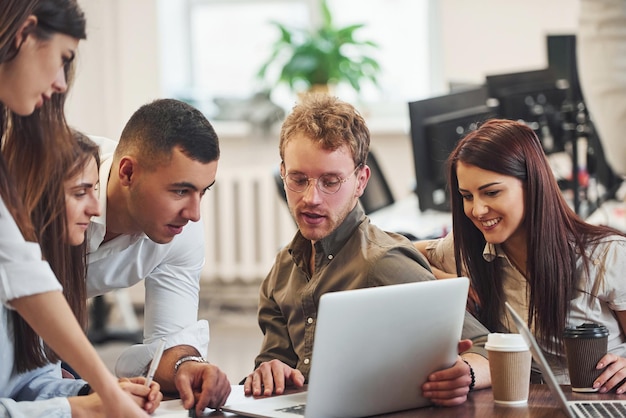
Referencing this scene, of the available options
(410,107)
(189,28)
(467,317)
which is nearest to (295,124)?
(467,317)

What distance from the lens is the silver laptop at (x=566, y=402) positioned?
1413 millimetres

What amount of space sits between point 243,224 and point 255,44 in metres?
1.11

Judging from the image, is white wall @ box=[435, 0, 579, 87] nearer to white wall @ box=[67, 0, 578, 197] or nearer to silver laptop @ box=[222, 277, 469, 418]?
white wall @ box=[67, 0, 578, 197]

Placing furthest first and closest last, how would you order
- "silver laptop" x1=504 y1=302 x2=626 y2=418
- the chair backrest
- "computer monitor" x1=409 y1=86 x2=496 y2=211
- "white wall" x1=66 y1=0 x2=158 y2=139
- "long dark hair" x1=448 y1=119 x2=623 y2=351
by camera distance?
"white wall" x1=66 y1=0 x2=158 y2=139 < the chair backrest < "computer monitor" x1=409 y1=86 x2=496 y2=211 < "long dark hair" x1=448 y1=119 x2=623 y2=351 < "silver laptop" x1=504 y1=302 x2=626 y2=418

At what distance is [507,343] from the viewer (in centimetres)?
158

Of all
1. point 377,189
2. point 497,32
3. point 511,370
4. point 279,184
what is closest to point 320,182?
point 511,370

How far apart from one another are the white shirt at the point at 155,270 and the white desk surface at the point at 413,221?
134cm

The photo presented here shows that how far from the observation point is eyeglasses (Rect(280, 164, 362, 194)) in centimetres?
186

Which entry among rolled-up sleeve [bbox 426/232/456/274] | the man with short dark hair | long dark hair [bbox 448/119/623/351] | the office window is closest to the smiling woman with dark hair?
long dark hair [bbox 448/119/623/351]

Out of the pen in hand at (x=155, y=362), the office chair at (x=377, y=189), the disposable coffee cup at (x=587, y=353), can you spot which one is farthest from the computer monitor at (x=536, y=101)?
the pen in hand at (x=155, y=362)

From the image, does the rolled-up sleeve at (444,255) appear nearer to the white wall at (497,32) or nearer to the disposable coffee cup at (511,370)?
the disposable coffee cup at (511,370)

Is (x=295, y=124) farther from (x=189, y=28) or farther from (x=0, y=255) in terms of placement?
(x=189, y=28)

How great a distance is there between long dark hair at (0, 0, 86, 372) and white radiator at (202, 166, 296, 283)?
4.23m

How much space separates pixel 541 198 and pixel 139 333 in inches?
148
